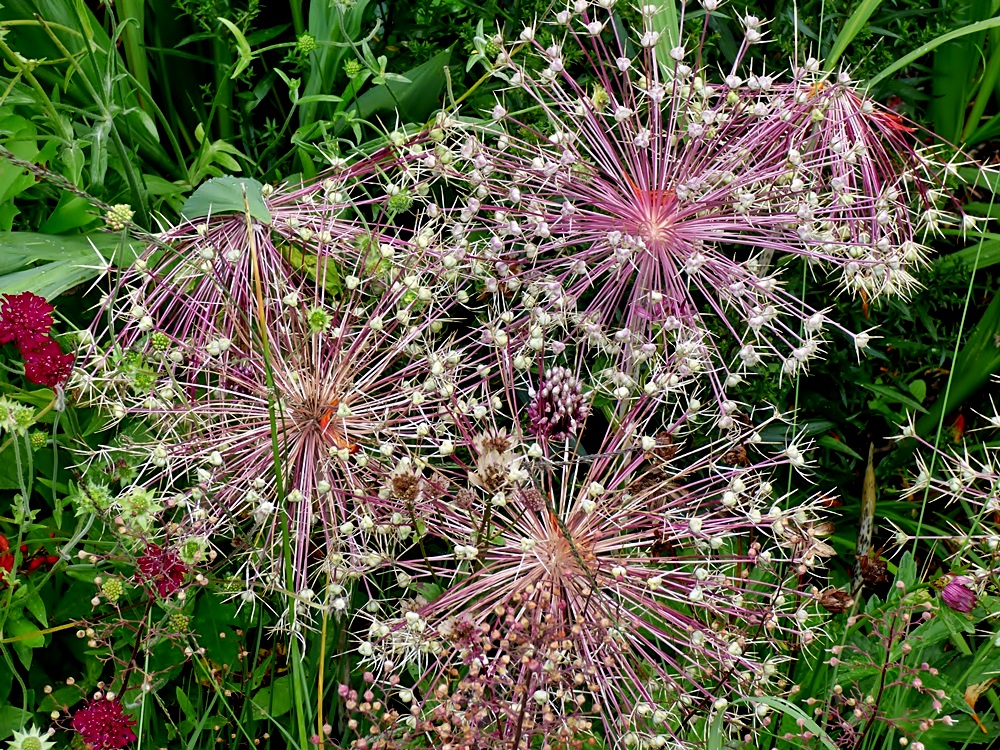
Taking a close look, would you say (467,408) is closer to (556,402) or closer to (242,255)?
(556,402)

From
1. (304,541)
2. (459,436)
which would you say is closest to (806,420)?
(459,436)

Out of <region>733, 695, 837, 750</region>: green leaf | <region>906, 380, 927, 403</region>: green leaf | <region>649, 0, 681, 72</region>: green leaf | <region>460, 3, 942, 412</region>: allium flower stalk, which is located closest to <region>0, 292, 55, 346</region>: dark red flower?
<region>460, 3, 942, 412</region>: allium flower stalk

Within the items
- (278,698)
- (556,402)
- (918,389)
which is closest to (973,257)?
(918,389)

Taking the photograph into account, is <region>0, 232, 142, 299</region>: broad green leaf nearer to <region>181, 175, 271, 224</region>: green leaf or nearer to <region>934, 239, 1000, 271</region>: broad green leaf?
<region>181, 175, 271, 224</region>: green leaf

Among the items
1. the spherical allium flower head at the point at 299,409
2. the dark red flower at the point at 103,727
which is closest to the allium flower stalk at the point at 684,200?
the spherical allium flower head at the point at 299,409

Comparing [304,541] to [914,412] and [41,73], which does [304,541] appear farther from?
[914,412]

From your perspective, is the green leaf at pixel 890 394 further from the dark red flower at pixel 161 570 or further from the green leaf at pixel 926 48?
the dark red flower at pixel 161 570

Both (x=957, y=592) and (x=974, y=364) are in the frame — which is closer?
(x=957, y=592)
